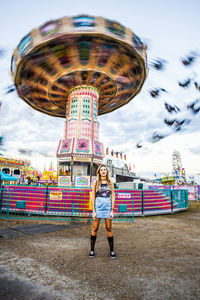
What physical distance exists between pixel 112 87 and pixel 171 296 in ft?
79.0

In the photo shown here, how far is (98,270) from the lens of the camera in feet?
9.55

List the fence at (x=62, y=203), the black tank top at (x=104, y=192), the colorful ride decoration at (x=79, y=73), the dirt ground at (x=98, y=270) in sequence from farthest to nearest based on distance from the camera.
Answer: the colorful ride decoration at (x=79, y=73)
the fence at (x=62, y=203)
the black tank top at (x=104, y=192)
the dirt ground at (x=98, y=270)

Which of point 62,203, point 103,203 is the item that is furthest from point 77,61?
point 103,203

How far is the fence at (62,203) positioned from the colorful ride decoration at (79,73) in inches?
402

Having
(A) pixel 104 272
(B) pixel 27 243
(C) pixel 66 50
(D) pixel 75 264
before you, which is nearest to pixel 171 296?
(A) pixel 104 272

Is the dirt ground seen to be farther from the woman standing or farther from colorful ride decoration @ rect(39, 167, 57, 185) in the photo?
colorful ride decoration @ rect(39, 167, 57, 185)

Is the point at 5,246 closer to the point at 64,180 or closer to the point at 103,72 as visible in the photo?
the point at 64,180

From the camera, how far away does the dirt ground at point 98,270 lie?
2258 mm

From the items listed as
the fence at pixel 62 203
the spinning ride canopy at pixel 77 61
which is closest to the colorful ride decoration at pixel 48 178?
the spinning ride canopy at pixel 77 61

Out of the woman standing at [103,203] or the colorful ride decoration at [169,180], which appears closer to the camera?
the woman standing at [103,203]

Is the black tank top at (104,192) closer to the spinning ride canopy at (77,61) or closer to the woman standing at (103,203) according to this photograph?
the woman standing at (103,203)

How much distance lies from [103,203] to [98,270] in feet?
4.02

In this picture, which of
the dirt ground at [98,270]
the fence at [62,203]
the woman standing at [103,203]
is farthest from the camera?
the fence at [62,203]

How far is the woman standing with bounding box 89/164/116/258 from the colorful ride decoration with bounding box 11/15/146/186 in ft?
52.3
